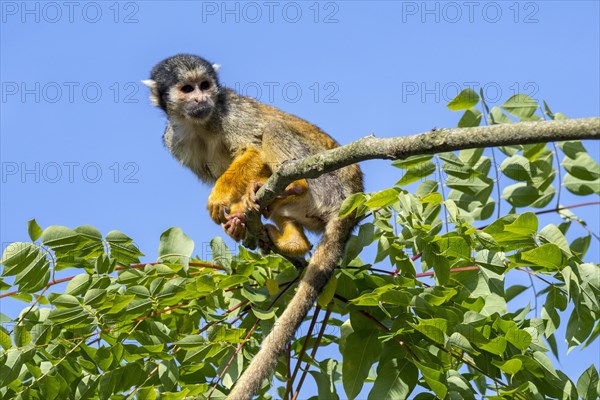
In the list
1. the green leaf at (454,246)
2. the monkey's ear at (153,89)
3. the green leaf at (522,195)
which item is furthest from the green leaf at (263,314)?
the monkey's ear at (153,89)

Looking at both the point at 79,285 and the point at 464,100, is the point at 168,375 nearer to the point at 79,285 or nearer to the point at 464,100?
the point at 79,285

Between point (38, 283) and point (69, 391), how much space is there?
2.12 feet

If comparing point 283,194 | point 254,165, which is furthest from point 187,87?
point 283,194

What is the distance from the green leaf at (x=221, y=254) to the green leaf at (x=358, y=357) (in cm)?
81

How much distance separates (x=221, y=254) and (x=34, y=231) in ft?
3.40

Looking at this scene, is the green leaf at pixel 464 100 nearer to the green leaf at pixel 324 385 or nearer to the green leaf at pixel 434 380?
the green leaf at pixel 434 380

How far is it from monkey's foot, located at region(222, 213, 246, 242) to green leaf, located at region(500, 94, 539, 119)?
194cm

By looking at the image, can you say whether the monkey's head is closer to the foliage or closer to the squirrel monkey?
the squirrel monkey

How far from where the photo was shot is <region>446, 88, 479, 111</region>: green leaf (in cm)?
427

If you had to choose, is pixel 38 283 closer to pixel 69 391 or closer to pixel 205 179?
pixel 69 391

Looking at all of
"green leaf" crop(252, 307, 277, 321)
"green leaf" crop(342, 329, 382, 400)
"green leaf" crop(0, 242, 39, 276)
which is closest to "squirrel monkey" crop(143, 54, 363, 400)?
"green leaf" crop(252, 307, 277, 321)

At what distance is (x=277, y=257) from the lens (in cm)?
493

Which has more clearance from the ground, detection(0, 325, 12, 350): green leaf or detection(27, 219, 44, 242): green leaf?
detection(27, 219, 44, 242): green leaf

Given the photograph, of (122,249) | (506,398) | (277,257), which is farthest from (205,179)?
(506,398)
